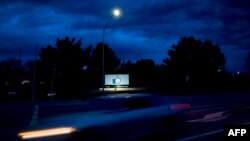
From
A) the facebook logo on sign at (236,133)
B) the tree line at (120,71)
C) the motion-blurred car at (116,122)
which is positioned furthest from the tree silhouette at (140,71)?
the facebook logo on sign at (236,133)

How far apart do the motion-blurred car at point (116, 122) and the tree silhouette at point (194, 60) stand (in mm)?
78344

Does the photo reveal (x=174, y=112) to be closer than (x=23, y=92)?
Yes

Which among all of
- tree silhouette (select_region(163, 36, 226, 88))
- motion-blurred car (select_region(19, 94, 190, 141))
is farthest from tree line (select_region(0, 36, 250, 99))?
motion-blurred car (select_region(19, 94, 190, 141))

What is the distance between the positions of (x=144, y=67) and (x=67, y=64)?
42656 mm

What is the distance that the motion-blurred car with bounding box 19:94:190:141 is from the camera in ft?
30.0

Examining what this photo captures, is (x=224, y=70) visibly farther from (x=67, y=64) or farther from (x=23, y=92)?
(x=23, y=92)

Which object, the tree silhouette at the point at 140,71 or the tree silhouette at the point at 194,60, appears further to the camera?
the tree silhouette at the point at 194,60

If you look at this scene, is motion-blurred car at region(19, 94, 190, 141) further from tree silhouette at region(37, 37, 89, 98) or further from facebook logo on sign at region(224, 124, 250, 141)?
Result: tree silhouette at region(37, 37, 89, 98)

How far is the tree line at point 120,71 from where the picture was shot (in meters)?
61.2

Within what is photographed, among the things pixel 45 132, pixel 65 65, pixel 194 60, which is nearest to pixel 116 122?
pixel 45 132

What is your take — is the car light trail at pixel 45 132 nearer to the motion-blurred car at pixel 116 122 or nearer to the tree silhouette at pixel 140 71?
the motion-blurred car at pixel 116 122

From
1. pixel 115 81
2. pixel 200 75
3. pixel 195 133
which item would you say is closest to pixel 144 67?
pixel 200 75

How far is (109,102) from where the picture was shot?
35.4ft

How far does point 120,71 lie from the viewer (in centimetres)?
9494
